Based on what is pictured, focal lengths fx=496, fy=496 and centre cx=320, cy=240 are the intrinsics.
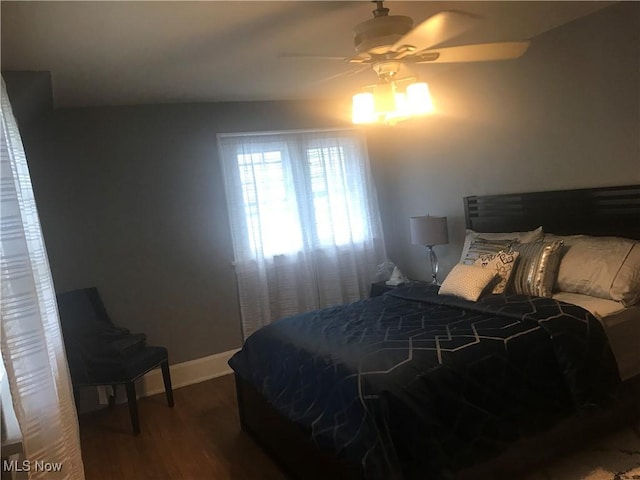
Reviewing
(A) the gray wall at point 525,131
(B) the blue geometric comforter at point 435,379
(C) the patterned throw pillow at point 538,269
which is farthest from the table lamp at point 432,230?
(B) the blue geometric comforter at point 435,379

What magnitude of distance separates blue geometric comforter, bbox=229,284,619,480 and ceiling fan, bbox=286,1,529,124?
1.13 m

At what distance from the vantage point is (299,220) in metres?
4.43

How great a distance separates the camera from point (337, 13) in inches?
93.0

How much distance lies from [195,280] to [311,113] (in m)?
1.81

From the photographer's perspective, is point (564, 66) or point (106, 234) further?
point (106, 234)

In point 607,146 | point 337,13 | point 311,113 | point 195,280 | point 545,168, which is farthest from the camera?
point 311,113

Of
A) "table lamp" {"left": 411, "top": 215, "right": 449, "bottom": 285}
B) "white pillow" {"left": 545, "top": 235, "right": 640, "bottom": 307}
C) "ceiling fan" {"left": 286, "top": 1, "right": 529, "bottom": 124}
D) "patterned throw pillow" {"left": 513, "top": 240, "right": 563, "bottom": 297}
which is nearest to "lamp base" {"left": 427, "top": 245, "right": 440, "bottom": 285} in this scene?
"table lamp" {"left": 411, "top": 215, "right": 449, "bottom": 285}

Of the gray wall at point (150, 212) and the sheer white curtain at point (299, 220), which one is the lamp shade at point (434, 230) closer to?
the sheer white curtain at point (299, 220)

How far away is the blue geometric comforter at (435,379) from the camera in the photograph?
A: 206 cm

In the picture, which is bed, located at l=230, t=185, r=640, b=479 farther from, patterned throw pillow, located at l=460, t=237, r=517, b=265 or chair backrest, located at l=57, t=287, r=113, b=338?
chair backrest, located at l=57, t=287, r=113, b=338

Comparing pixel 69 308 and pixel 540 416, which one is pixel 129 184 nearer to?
pixel 69 308

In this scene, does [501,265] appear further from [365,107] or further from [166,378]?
[166,378]

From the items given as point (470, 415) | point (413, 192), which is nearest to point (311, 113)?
point (413, 192)

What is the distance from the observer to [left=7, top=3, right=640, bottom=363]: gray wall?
3174 mm
